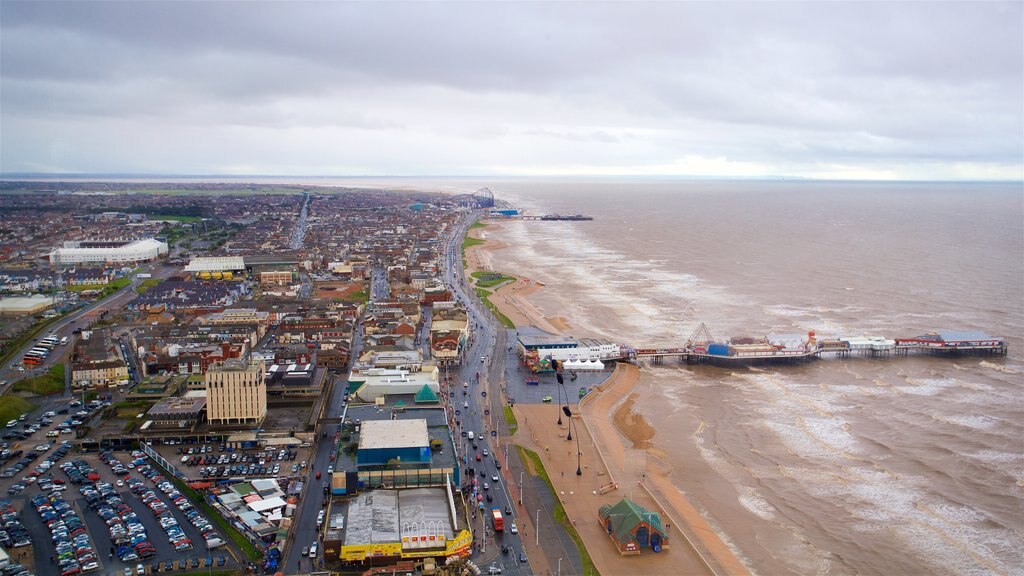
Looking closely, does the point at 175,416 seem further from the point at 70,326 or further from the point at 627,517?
the point at 70,326

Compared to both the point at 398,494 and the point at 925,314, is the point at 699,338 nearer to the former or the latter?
the point at 925,314

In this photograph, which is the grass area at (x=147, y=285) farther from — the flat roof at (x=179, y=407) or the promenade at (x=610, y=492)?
the promenade at (x=610, y=492)

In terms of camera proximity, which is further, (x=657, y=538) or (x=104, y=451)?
(x=104, y=451)

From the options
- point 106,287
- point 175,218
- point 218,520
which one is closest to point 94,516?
point 218,520

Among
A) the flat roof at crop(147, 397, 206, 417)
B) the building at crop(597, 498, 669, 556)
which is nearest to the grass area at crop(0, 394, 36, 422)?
the flat roof at crop(147, 397, 206, 417)

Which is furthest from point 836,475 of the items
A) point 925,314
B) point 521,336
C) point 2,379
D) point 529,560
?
point 2,379

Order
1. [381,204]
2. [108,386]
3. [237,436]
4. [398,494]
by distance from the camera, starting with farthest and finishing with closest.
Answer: [381,204] → [108,386] → [237,436] → [398,494]
